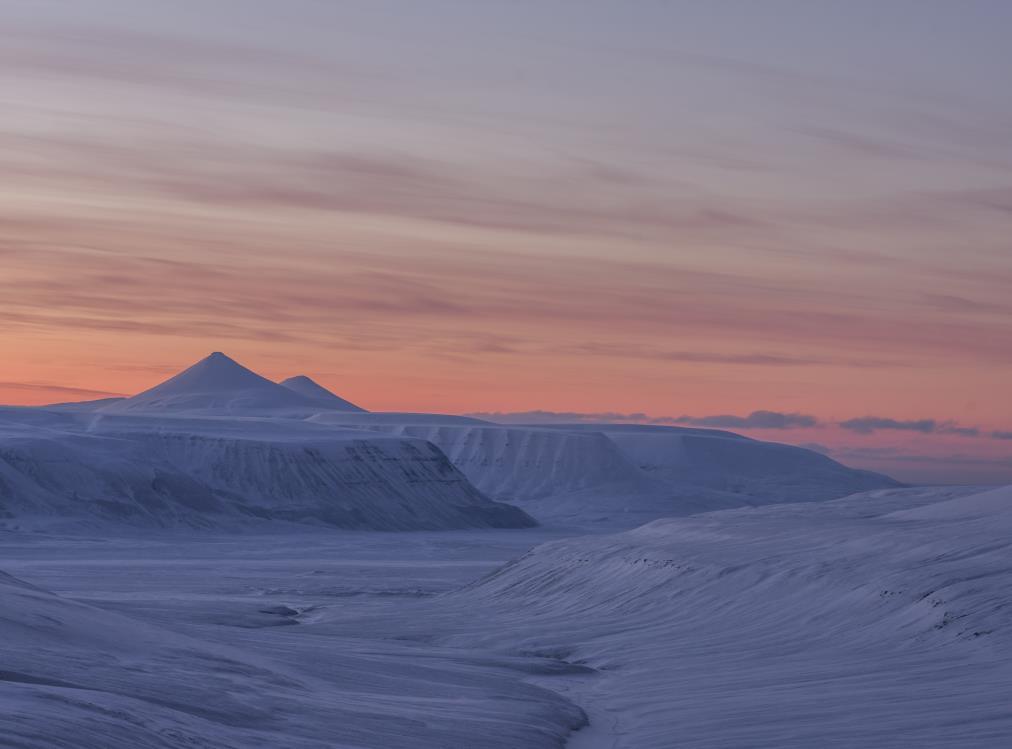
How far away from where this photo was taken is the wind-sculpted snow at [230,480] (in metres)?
103

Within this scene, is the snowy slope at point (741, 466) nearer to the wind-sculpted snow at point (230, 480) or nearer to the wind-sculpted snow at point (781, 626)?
the wind-sculpted snow at point (230, 480)

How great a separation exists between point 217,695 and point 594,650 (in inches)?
552

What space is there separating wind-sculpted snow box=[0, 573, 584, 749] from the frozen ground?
6 centimetres

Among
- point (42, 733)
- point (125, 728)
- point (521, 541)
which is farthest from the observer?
point (521, 541)

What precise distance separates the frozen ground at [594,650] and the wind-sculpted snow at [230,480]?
4958cm

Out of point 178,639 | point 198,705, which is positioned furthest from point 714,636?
point 198,705

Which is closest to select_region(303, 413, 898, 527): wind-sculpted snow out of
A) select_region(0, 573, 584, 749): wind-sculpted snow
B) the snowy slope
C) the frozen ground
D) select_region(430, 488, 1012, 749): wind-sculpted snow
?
the snowy slope

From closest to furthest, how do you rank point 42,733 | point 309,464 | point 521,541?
1. point 42,733
2. point 521,541
3. point 309,464

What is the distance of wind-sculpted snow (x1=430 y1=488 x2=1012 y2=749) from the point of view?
22.8 m

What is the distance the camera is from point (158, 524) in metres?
102

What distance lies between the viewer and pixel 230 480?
11625 cm

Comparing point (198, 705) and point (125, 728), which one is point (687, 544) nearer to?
point (198, 705)

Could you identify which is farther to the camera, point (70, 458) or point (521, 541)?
point (70, 458)

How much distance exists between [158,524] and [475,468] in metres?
61.3
